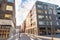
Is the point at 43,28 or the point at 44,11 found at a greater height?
the point at 44,11

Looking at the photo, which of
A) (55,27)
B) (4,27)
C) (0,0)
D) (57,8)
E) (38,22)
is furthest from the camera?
(57,8)

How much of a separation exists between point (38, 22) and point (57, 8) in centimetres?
1137

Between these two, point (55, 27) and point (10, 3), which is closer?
point (10, 3)

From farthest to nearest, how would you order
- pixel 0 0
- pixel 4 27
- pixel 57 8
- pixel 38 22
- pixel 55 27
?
pixel 57 8 < pixel 55 27 < pixel 38 22 < pixel 0 0 < pixel 4 27

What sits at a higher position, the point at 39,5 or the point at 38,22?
the point at 39,5

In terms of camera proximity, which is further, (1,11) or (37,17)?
(37,17)

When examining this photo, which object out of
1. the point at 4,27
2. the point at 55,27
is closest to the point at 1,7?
the point at 4,27

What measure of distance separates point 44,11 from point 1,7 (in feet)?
63.3

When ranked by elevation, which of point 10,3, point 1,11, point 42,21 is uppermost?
point 10,3

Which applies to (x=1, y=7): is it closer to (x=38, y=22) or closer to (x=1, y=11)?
(x=1, y=11)

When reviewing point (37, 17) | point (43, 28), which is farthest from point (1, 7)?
point (43, 28)

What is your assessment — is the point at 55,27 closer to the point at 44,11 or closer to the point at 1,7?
the point at 44,11

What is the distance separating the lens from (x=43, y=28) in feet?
134

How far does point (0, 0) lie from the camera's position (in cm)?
2819
